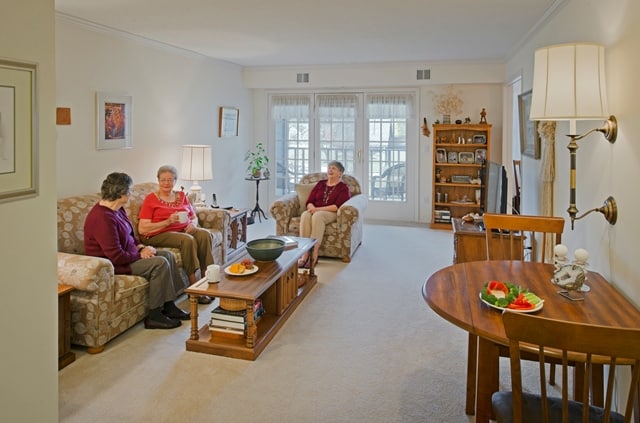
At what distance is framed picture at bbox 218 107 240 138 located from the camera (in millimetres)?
6926

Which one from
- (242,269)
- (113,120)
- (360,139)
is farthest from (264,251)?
(360,139)

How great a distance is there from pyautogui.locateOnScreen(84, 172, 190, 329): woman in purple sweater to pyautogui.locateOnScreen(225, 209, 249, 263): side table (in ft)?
4.83

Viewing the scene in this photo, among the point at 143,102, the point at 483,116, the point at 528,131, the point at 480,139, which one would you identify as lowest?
the point at 528,131

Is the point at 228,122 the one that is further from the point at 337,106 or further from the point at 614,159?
the point at 614,159

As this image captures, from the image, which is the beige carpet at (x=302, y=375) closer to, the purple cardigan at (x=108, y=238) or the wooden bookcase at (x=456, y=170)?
the purple cardigan at (x=108, y=238)

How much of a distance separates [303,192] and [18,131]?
170 inches

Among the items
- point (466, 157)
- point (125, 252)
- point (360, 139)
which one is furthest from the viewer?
point (360, 139)

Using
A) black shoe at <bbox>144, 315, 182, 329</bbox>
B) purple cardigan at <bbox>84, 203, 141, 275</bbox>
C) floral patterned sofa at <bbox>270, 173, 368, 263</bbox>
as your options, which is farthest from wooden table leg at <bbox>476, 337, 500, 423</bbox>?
floral patterned sofa at <bbox>270, 173, 368, 263</bbox>

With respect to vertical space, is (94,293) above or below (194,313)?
above

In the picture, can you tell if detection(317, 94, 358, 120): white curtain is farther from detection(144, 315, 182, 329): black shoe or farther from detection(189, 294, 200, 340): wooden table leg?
detection(189, 294, 200, 340): wooden table leg

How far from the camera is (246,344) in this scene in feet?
10.3

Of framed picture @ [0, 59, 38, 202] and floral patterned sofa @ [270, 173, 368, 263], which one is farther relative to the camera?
floral patterned sofa @ [270, 173, 368, 263]

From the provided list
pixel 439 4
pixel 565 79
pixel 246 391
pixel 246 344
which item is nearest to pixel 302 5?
pixel 439 4

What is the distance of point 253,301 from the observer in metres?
3.06
